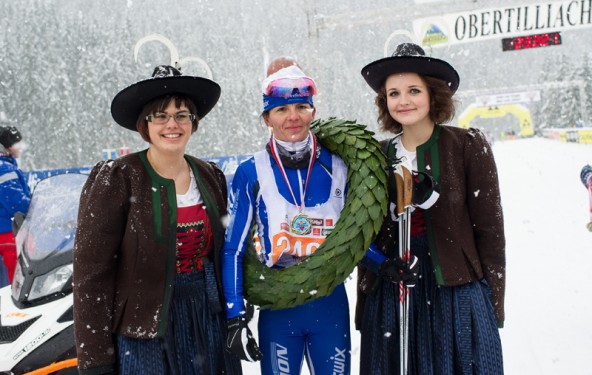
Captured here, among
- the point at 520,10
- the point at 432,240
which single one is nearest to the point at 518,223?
the point at 520,10

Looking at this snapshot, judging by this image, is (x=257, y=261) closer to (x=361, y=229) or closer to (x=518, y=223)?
(x=361, y=229)

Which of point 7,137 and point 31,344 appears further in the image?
point 7,137

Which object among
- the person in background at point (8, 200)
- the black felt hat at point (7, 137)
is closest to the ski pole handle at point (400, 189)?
the person in background at point (8, 200)

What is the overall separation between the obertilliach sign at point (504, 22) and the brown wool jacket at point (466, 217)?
893cm

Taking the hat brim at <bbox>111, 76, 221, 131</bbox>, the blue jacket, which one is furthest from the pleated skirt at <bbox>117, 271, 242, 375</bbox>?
the blue jacket

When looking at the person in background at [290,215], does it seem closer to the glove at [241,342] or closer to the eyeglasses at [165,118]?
the glove at [241,342]

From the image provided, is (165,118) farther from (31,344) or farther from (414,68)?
(31,344)

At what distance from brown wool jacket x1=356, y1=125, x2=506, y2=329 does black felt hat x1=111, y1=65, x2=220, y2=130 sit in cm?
124

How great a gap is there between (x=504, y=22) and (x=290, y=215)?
1072 centimetres

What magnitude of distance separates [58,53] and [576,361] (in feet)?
127

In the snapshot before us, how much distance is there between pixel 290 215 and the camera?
263 cm

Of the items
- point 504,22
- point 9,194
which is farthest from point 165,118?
point 504,22

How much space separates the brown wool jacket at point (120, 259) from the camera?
7.71 ft

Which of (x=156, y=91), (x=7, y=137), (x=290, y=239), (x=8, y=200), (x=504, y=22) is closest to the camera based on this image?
(x=156, y=91)
